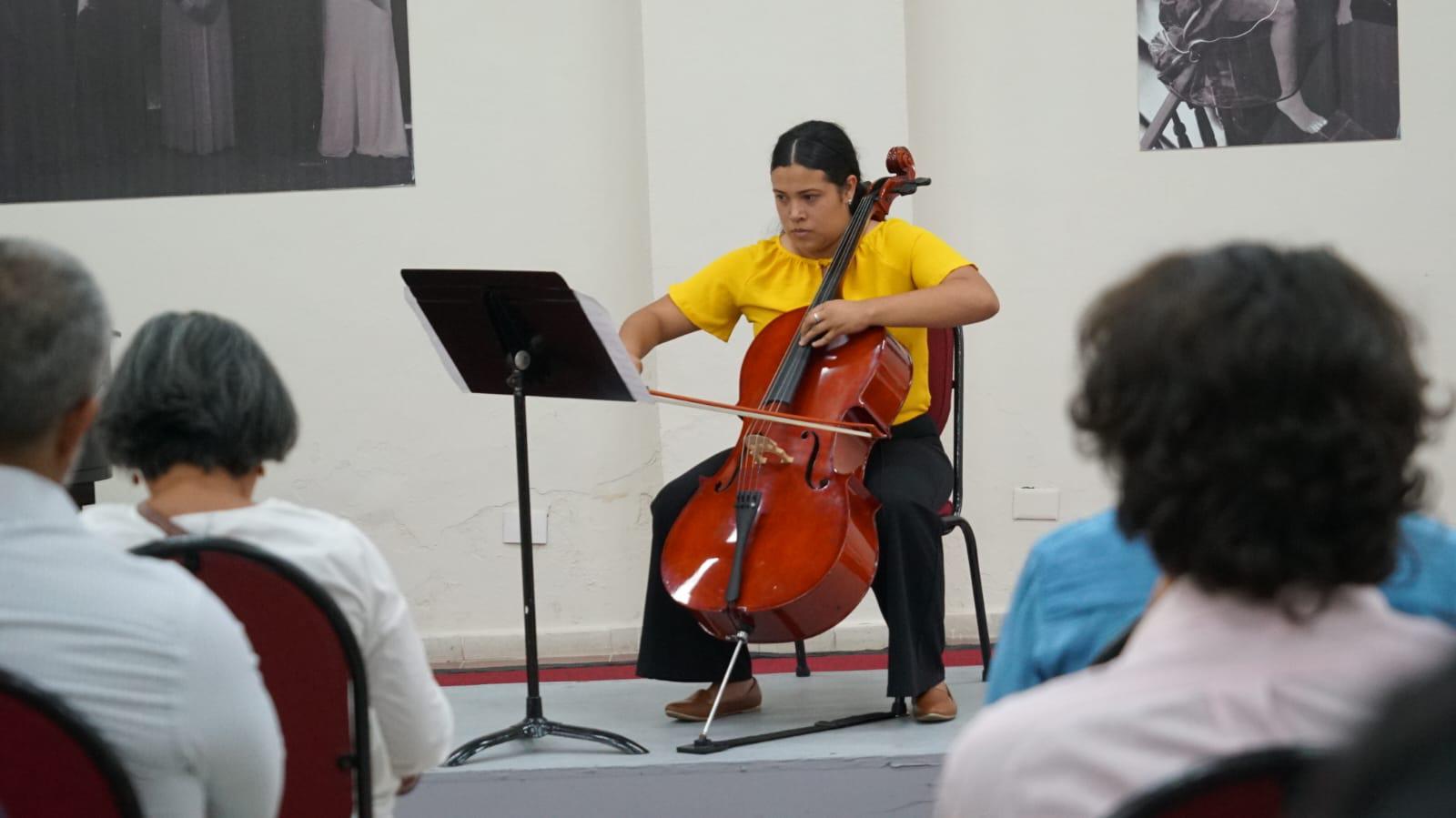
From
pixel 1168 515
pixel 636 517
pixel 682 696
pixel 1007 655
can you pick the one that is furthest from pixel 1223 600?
pixel 636 517

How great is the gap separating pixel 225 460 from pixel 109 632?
454mm

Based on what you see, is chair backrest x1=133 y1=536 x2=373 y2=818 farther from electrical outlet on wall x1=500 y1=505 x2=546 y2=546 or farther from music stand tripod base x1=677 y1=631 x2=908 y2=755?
electrical outlet on wall x1=500 y1=505 x2=546 y2=546

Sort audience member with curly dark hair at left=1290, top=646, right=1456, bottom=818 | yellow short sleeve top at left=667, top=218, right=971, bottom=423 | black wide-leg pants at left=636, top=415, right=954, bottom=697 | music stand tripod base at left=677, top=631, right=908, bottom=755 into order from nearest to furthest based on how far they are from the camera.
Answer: audience member with curly dark hair at left=1290, top=646, right=1456, bottom=818 < music stand tripod base at left=677, top=631, right=908, bottom=755 < black wide-leg pants at left=636, top=415, right=954, bottom=697 < yellow short sleeve top at left=667, top=218, right=971, bottom=423

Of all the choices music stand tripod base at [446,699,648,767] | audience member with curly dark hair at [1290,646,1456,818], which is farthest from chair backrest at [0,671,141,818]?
music stand tripod base at [446,699,648,767]

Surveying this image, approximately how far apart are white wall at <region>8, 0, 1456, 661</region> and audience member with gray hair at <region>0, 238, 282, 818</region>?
288 centimetres

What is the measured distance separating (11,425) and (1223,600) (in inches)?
27.8

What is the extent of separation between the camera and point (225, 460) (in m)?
1.36

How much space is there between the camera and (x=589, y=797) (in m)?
2.29

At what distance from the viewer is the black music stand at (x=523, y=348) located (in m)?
2.28

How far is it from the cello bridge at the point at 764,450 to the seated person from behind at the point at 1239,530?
1666 mm

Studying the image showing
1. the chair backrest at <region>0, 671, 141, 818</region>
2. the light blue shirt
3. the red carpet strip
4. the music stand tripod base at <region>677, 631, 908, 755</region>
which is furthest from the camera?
the red carpet strip

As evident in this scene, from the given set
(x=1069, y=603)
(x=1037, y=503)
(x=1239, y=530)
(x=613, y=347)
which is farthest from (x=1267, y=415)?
(x=1037, y=503)

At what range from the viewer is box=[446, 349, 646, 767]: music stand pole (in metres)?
2.37

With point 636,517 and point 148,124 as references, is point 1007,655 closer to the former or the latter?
point 636,517
